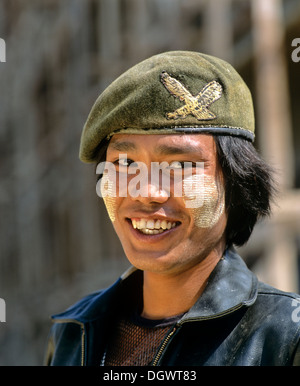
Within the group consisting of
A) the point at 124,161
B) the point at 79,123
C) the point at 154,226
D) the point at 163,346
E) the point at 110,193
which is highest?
the point at 79,123

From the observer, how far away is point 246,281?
201 cm

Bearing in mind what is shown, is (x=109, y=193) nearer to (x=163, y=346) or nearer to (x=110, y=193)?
(x=110, y=193)

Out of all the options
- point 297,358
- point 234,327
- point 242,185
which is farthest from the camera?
point 242,185

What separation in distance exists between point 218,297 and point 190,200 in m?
0.32

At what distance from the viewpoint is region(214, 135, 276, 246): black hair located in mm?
1976

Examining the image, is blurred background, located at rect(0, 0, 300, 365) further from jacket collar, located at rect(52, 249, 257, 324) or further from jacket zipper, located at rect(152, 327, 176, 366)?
jacket zipper, located at rect(152, 327, 176, 366)

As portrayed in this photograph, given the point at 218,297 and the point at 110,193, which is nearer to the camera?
the point at 218,297

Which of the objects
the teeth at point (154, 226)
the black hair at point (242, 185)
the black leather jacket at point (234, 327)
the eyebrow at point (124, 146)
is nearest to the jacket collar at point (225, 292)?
the black leather jacket at point (234, 327)

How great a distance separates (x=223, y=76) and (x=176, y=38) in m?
5.43

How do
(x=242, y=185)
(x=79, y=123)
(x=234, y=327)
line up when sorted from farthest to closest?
(x=79, y=123) < (x=242, y=185) < (x=234, y=327)

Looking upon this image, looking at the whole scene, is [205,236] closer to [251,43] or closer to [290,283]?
[290,283]

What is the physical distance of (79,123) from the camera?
9.79 meters

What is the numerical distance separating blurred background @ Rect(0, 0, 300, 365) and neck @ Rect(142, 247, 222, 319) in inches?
18.1

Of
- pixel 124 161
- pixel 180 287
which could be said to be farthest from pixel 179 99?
pixel 180 287
